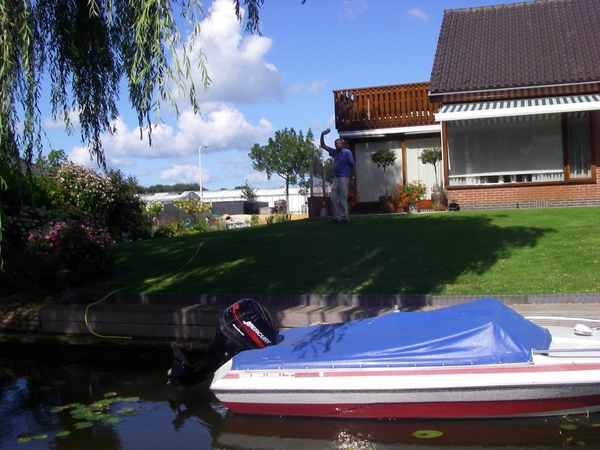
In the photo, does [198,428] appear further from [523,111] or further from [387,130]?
[387,130]

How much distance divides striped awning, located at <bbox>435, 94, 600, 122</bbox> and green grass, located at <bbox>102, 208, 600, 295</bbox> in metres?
3.55

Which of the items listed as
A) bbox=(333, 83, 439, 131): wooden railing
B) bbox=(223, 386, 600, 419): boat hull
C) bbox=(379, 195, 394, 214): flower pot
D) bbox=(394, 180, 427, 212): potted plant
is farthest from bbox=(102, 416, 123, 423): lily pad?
bbox=(333, 83, 439, 131): wooden railing

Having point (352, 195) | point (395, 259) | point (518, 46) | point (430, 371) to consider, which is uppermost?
point (518, 46)

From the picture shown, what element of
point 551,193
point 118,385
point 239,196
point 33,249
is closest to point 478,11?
point 551,193

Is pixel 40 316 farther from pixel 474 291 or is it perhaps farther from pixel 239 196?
pixel 239 196

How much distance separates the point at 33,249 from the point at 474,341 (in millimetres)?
8348

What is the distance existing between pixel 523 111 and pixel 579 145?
9.06 ft

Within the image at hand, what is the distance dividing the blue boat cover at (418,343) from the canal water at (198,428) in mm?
741

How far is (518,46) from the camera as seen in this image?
21031 mm

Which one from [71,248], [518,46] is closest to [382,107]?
[518,46]

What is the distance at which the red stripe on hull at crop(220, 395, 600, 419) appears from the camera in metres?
6.75

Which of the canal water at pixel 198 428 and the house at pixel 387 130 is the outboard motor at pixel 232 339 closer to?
the canal water at pixel 198 428

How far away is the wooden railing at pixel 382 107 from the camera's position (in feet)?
73.5

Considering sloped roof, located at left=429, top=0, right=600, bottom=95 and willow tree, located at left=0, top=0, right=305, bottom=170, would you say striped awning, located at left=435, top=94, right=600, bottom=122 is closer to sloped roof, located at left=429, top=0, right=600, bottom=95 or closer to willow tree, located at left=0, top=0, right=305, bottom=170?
sloped roof, located at left=429, top=0, right=600, bottom=95
